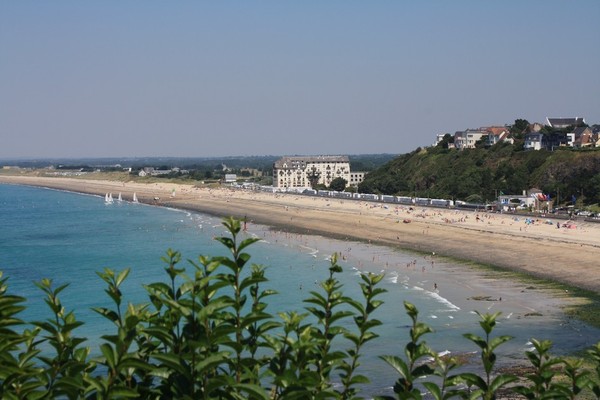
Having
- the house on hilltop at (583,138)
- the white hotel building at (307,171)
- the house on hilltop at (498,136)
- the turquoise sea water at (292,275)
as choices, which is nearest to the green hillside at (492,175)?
the house on hilltop at (498,136)

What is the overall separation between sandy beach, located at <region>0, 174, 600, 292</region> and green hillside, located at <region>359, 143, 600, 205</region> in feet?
30.5

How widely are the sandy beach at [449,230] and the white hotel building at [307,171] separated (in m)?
30.2

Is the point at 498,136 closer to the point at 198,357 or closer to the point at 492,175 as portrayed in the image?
the point at 492,175

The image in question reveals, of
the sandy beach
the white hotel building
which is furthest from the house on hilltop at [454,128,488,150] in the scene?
the sandy beach

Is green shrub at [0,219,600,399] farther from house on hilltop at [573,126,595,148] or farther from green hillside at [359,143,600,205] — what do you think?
house on hilltop at [573,126,595,148]

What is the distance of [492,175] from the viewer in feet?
306

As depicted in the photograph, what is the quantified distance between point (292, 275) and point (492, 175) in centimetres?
5373

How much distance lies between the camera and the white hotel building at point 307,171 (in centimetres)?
14900

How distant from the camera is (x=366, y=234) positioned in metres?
68.4

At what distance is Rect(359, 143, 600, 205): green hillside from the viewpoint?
8019 cm

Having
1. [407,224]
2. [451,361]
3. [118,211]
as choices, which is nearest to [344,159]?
[118,211]

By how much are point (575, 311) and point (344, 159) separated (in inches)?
4929

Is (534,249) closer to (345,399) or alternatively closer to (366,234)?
(366,234)

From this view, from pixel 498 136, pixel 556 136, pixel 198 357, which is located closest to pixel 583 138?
pixel 556 136
